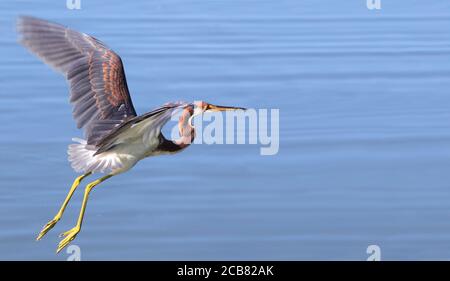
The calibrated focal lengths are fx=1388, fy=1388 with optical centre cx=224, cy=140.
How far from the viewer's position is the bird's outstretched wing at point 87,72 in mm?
8031

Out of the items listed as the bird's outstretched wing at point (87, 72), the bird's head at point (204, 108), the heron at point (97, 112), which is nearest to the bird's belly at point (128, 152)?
the heron at point (97, 112)

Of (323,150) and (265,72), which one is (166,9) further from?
(323,150)

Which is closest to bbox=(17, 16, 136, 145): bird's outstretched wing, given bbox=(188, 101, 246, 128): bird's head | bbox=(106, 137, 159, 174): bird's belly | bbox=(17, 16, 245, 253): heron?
bbox=(17, 16, 245, 253): heron

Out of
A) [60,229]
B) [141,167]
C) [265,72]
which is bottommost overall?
[60,229]

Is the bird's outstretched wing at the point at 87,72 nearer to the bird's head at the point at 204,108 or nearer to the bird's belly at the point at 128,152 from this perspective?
the bird's belly at the point at 128,152

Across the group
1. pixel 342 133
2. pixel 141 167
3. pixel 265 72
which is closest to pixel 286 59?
pixel 265 72

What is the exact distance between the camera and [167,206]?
915cm

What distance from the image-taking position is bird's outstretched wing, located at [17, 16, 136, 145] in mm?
8031

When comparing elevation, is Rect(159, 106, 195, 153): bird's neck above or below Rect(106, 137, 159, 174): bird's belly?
above

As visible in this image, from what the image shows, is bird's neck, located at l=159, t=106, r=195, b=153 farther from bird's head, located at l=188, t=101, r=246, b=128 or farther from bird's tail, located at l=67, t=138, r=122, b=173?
bird's tail, located at l=67, t=138, r=122, b=173

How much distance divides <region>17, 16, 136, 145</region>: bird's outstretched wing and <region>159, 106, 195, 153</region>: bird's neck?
0.84 feet

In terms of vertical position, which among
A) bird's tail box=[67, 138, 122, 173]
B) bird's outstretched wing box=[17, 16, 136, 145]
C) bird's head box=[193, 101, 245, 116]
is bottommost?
bird's tail box=[67, 138, 122, 173]

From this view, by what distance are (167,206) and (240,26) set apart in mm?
4152

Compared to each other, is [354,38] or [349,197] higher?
[354,38]
